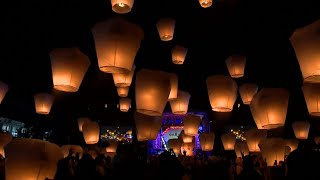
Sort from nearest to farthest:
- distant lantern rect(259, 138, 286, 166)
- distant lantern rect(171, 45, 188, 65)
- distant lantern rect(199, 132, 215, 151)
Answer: distant lantern rect(259, 138, 286, 166)
distant lantern rect(171, 45, 188, 65)
distant lantern rect(199, 132, 215, 151)

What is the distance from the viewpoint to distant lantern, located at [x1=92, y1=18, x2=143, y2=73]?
3.69m

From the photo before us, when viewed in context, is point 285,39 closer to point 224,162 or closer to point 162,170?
point 224,162

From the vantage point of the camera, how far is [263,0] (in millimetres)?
6723

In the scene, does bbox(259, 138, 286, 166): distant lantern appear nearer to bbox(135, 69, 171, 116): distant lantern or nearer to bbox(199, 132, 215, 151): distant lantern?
bbox(135, 69, 171, 116): distant lantern

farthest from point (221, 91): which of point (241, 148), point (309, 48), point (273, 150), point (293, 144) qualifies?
point (293, 144)

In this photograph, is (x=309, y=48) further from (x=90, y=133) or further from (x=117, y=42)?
(x=90, y=133)

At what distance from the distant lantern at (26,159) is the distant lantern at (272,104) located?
9.79ft

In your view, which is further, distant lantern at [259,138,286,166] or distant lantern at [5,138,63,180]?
distant lantern at [259,138,286,166]

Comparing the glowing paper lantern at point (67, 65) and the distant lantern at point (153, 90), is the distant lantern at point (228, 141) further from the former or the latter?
the glowing paper lantern at point (67, 65)

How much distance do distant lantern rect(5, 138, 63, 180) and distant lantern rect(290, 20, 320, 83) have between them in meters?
2.81

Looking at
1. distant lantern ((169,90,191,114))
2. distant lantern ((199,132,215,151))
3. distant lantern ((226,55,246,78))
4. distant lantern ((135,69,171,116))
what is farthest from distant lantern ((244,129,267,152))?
distant lantern ((135,69,171,116))

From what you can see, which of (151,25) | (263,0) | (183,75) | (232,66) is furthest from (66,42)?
(183,75)

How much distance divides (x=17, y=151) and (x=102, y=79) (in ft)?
33.8

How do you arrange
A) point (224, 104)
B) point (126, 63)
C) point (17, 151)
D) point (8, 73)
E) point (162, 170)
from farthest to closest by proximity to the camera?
point (8, 73)
point (224, 104)
point (126, 63)
point (162, 170)
point (17, 151)
